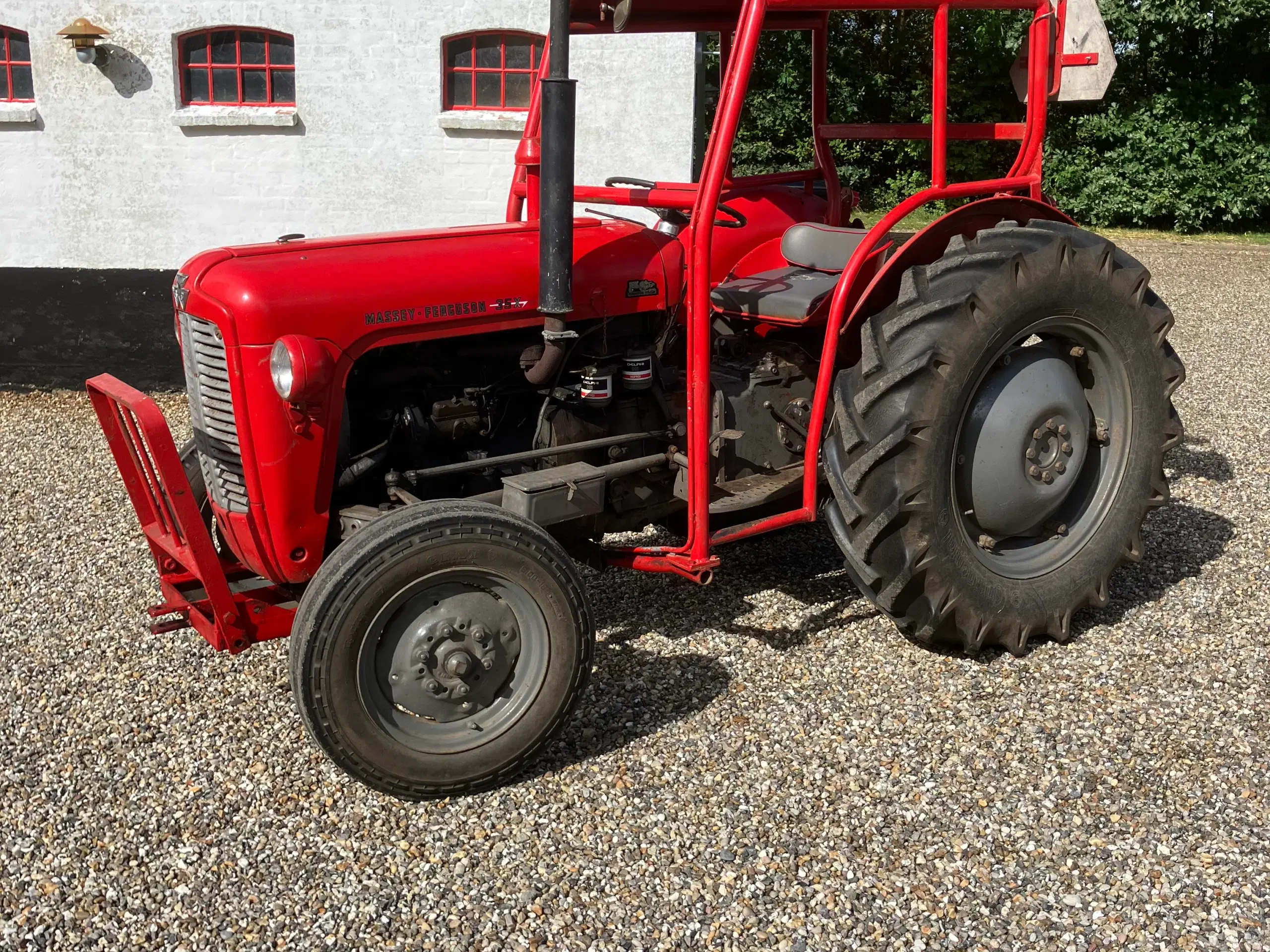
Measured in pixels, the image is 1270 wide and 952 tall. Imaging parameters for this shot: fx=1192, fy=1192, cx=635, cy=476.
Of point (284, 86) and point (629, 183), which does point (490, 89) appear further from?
point (629, 183)

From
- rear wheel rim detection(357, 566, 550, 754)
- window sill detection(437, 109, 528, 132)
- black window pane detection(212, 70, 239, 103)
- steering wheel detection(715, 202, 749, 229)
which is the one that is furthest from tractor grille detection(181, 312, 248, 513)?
black window pane detection(212, 70, 239, 103)

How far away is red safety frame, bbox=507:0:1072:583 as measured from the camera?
3234 mm

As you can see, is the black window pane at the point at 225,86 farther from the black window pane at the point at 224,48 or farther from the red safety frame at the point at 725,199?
the red safety frame at the point at 725,199

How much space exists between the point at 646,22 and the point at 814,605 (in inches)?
81.7

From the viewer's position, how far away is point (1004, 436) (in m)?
3.65

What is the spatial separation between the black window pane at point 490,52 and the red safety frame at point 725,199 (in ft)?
14.9

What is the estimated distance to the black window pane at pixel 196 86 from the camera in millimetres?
8461

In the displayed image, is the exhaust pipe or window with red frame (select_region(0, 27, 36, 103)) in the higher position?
window with red frame (select_region(0, 27, 36, 103))

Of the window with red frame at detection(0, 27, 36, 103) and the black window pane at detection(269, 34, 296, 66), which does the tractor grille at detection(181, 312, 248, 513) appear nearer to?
the black window pane at detection(269, 34, 296, 66)

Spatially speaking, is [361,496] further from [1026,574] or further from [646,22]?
[1026,574]

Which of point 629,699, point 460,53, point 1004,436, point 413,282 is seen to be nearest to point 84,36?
point 460,53

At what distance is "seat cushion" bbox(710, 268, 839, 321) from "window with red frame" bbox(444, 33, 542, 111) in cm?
488

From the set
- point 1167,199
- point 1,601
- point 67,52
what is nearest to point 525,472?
point 1,601

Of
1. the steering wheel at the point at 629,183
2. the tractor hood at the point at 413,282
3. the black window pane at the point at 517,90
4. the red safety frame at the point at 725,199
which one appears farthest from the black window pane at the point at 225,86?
the tractor hood at the point at 413,282
